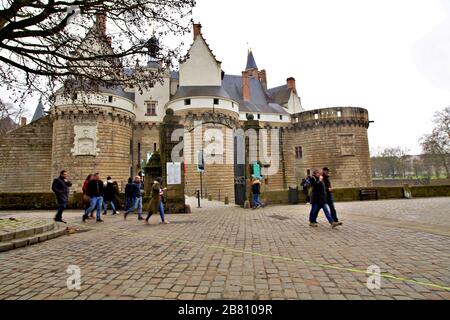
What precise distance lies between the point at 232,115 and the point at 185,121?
5018 millimetres

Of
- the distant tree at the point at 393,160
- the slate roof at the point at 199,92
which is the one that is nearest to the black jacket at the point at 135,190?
the slate roof at the point at 199,92

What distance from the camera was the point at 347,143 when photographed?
27859 millimetres

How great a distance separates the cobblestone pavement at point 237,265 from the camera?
102 inches

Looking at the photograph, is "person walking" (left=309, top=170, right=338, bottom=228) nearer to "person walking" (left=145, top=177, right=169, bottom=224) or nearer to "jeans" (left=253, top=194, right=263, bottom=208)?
"person walking" (left=145, top=177, right=169, bottom=224)

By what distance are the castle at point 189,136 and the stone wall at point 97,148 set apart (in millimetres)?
78

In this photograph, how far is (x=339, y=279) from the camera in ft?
9.48

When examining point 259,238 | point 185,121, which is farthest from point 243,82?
point 259,238

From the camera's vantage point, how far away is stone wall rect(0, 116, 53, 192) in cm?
2170

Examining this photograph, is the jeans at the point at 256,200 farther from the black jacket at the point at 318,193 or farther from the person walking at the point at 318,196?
the black jacket at the point at 318,193

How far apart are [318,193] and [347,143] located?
80.8 feet

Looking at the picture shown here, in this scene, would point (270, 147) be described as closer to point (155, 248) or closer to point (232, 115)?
point (232, 115)

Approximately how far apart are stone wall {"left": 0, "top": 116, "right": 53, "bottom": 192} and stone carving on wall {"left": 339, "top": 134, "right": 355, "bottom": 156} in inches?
1220

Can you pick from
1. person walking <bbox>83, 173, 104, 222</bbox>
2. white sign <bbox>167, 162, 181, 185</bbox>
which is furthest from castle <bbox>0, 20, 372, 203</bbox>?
person walking <bbox>83, 173, 104, 222</bbox>

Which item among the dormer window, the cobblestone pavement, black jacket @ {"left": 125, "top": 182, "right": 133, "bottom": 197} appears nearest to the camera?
the cobblestone pavement
